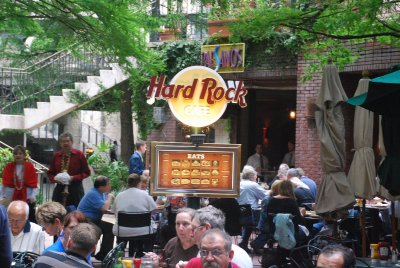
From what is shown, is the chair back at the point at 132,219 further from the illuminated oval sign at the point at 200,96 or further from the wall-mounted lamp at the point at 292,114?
the wall-mounted lamp at the point at 292,114

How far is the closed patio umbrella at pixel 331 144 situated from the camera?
11.0 m

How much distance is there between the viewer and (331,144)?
36.5 ft

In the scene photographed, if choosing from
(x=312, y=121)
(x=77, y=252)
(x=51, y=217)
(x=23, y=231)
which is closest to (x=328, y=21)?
(x=51, y=217)

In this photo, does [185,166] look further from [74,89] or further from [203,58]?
[74,89]

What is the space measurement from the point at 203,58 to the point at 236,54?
91 centimetres

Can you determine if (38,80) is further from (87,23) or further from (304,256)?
(304,256)

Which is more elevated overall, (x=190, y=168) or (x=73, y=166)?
(x=190, y=168)

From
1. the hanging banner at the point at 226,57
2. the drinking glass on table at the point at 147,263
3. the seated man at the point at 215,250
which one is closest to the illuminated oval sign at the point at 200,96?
the drinking glass on table at the point at 147,263

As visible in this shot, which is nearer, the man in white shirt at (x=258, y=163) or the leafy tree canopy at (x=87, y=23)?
the leafy tree canopy at (x=87, y=23)

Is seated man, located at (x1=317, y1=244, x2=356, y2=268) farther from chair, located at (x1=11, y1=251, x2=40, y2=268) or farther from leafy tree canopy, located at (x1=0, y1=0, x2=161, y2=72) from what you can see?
leafy tree canopy, located at (x1=0, y1=0, x2=161, y2=72)

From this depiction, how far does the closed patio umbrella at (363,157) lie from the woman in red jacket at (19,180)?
5122mm

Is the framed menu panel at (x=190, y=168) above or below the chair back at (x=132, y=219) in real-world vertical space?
above

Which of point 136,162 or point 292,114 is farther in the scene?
point 292,114

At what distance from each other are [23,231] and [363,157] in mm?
4691
